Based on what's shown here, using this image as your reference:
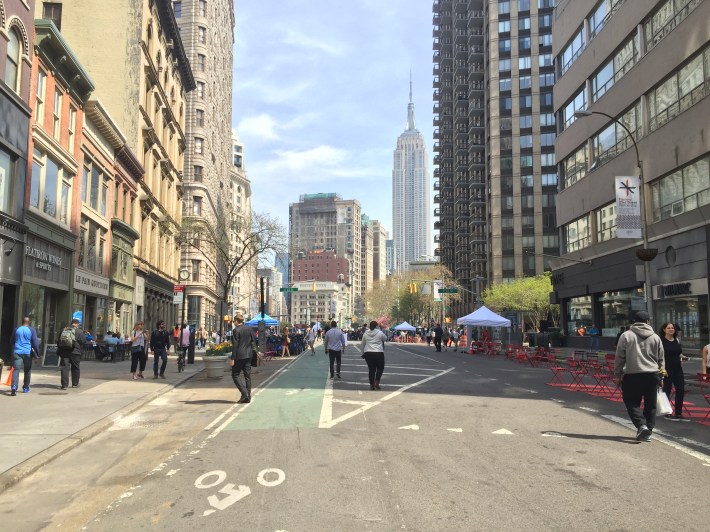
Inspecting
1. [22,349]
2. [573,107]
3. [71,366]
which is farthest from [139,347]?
[573,107]

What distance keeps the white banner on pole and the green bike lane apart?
1369 cm

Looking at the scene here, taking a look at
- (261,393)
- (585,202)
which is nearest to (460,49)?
(585,202)

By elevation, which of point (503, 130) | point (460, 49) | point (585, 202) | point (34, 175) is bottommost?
point (34, 175)

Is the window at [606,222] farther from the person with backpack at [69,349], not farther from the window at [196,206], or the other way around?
the window at [196,206]

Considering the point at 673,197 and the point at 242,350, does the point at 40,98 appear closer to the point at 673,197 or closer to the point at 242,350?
the point at 242,350

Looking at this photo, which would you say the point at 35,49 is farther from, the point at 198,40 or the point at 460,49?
the point at 460,49

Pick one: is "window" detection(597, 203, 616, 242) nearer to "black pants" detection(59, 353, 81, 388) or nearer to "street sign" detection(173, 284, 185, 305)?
"street sign" detection(173, 284, 185, 305)

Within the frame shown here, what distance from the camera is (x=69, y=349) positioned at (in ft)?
49.4

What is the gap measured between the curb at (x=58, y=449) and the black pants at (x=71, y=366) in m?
3.24

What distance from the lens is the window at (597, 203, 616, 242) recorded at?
34312 mm

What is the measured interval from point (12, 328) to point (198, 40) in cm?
5558

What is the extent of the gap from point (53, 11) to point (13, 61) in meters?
19.8

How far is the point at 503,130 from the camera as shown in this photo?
3573 inches

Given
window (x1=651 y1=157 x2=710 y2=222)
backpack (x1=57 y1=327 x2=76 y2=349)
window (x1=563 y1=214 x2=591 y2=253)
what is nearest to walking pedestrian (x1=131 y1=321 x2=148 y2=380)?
backpack (x1=57 y1=327 x2=76 y2=349)
